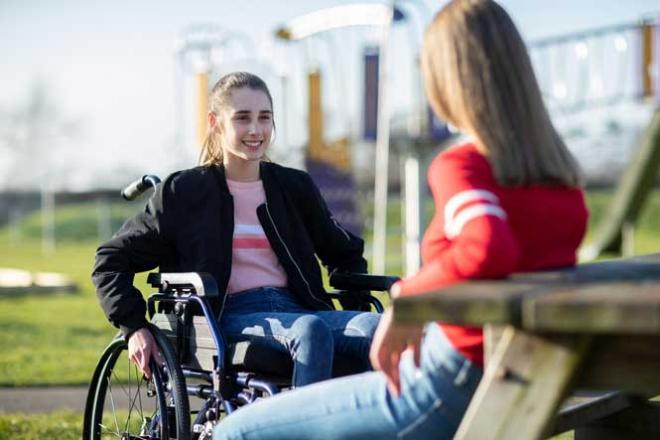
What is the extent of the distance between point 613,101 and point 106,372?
15.7 m


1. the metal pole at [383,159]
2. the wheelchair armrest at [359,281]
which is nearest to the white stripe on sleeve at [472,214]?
the wheelchair armrest at [359,281]

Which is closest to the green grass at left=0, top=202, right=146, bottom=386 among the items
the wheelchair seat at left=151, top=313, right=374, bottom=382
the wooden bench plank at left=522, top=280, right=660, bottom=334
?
the wheelchair seat at left=151, top=313, right=374, bottom=382

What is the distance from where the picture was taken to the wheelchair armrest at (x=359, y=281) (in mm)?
4000

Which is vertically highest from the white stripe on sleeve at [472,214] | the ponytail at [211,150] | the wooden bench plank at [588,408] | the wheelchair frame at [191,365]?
the ponytail at [211,150]

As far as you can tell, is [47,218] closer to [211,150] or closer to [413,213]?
[413,213]

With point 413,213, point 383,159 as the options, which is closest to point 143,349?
point 413,213

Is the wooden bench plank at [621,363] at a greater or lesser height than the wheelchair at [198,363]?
greater

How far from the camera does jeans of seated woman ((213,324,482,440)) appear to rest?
242 cm

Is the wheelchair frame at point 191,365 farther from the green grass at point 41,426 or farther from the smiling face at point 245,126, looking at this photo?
the green grass at point 41,426

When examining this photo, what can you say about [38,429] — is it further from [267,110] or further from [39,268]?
[39,268]

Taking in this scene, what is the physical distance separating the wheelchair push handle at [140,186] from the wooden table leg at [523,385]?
7.65 feet

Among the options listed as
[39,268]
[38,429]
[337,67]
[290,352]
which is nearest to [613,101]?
[337,67]

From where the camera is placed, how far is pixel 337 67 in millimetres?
20406

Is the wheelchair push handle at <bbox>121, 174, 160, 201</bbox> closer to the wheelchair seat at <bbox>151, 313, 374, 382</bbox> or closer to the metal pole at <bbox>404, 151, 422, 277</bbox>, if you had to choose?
the wheelchair seat at <bbox>151, 313, 374, 382</bbox>
